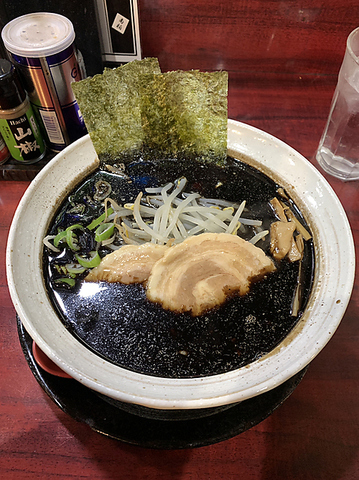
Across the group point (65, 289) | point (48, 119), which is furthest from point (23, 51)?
point (65, 289)

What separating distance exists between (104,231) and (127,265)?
0.16m

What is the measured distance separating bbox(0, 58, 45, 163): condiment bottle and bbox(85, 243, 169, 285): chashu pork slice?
0.79 m

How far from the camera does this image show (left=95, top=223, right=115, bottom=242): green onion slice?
1.37 metres

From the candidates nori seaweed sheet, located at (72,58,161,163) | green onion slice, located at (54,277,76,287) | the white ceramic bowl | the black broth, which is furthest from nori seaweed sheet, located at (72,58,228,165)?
green onion slice, located at (54,277,76,287)

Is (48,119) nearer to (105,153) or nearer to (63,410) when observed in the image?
(105,153)

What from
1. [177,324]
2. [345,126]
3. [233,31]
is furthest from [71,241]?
[233,31]

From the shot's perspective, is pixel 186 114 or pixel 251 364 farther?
pixel 186 114

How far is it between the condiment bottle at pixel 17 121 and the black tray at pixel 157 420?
107 cm

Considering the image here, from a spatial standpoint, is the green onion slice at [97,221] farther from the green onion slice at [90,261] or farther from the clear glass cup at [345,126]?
the clear glass cup at [345,126]

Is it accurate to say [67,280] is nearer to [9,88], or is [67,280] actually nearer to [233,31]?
[9,88]

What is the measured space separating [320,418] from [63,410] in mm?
855

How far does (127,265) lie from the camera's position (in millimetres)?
1309

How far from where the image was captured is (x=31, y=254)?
131 cm

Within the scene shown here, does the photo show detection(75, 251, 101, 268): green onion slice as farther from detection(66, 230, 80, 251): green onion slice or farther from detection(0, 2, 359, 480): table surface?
detection(0, 2, 359, 480): table surface
